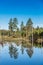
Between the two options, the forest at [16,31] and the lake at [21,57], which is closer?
the lake at [21,57]

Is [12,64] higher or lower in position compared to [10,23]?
lower

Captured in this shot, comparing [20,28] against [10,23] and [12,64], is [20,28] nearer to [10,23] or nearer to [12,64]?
[10,23]

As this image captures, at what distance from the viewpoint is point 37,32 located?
64.7ft

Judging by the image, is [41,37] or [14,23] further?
[14,23]

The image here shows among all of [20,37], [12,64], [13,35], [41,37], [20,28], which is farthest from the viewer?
[20,28]

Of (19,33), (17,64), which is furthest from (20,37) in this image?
(17,64)

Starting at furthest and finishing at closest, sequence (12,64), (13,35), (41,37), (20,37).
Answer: (13,35)
(20,37)
(41,37)
(12,64)

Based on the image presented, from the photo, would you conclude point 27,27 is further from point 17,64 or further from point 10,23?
point 17,64

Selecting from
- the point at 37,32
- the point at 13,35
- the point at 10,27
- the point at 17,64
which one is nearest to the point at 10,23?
the point at 10,27

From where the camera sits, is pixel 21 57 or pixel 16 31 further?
pixel 16 31

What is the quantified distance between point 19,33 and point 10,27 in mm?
2781

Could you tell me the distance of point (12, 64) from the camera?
5.21 meters

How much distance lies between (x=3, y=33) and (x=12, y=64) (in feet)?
74.5

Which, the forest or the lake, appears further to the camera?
the forest
